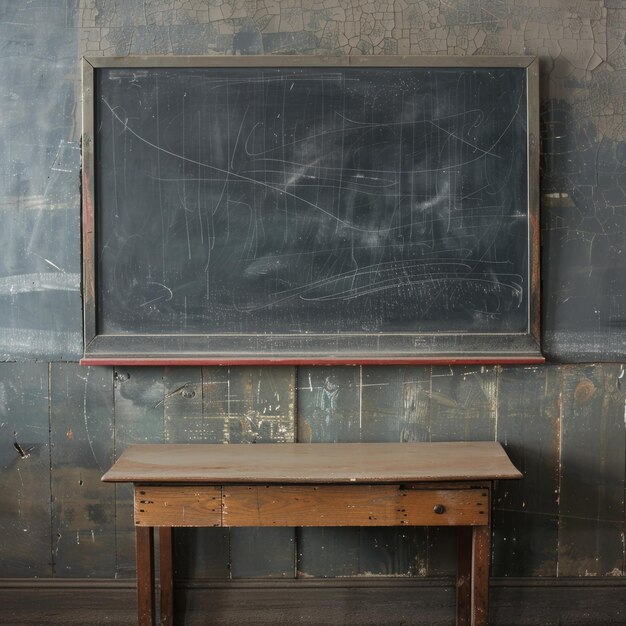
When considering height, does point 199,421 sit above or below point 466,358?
below

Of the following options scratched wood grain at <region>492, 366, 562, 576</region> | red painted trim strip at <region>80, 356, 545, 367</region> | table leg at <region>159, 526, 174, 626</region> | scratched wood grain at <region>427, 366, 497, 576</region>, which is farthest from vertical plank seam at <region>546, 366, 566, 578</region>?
table leg at <region>159, 526, 174, 626</region>

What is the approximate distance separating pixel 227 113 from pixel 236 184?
249 millimetres

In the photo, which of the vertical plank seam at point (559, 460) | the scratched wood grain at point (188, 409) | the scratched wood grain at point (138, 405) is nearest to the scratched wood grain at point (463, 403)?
the vertical plank seam at point (559, 460)

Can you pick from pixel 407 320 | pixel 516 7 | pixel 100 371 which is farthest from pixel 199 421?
pixel 516 7

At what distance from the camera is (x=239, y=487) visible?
1999 millimetres

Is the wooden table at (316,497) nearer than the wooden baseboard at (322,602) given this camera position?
Yes

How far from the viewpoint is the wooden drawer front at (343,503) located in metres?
2.00

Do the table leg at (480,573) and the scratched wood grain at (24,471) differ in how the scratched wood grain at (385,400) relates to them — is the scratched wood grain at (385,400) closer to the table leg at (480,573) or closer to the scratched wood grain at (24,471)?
the table leg at (480,573)

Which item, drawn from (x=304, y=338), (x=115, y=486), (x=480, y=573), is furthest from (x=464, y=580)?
(x=115, y=486)

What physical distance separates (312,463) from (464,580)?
2.52 feet

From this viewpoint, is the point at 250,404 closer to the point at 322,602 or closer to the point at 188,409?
the point at 188,409

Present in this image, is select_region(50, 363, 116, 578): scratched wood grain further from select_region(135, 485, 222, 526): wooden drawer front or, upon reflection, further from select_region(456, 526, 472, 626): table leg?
select_region(456, 526, 472, 626): table leg

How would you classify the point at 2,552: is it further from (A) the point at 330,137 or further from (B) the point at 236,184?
(A) the point at 330,137

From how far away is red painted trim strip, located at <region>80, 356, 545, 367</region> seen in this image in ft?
7.63
